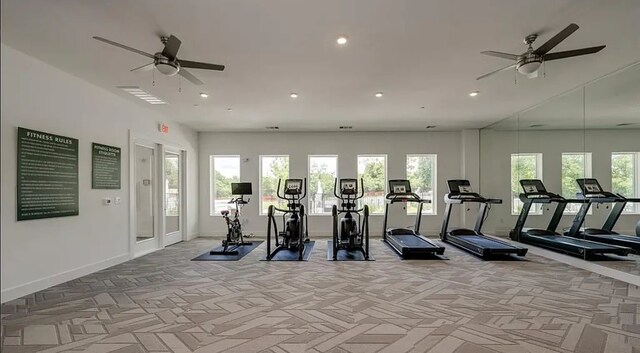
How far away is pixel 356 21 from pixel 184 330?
343cm

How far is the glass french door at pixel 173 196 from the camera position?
7535 mm

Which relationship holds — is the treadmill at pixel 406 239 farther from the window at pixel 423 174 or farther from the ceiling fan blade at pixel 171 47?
the ceiling fan blade at pixel 171 47

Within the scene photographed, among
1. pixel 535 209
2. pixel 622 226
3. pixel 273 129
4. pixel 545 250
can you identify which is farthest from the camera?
pixel 273 129

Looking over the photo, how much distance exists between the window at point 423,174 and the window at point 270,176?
3528mm

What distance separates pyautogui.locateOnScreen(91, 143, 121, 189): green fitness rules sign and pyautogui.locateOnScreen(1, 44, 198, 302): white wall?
0.32ft

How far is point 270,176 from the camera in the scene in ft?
30.4

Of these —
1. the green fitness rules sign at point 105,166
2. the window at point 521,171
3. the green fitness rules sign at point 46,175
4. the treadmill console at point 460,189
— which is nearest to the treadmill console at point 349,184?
the treadmill console at point 460,189

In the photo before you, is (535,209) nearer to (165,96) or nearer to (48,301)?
(165,96)

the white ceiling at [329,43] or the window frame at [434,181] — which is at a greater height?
the white ceiling at [329,43]

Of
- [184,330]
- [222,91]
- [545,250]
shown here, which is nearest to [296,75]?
[222,91]

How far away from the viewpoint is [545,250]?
632 cm

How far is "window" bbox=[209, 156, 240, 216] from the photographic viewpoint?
9.23 metres

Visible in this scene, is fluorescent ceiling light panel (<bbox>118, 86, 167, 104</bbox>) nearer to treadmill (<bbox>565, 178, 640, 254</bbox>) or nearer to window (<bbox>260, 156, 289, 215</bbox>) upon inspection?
window (<bbox>260, 156, 289, 215</bbox>)

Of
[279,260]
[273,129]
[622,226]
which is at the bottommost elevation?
[279,260]
